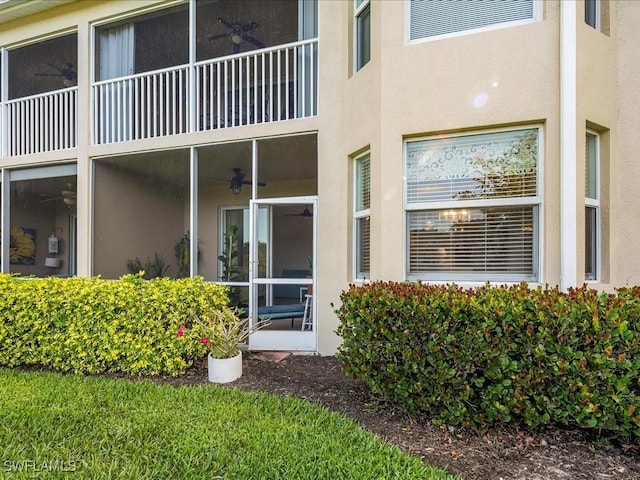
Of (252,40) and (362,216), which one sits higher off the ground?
(252,40)

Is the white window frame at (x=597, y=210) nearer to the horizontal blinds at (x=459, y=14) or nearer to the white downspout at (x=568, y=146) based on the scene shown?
the white downspout at (x=568, y=146)

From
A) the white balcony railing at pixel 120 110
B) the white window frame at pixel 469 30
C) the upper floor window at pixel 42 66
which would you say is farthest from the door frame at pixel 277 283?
the upper floor window at pixel 42 66

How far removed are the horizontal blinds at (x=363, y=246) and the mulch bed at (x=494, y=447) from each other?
1848mm

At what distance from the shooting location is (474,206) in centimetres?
471

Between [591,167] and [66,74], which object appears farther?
[66,74]

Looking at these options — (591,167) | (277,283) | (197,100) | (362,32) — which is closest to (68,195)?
(197,100)

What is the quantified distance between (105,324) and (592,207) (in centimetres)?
609

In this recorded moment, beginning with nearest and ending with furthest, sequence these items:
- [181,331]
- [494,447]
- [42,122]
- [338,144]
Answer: [494,447] → [181,331] → [338,144] → [42,122]

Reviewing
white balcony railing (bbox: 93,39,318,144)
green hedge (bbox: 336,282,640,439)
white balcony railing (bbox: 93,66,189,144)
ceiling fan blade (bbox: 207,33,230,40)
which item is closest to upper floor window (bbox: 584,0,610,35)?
green hedge (bbox: 336,282,640,439)

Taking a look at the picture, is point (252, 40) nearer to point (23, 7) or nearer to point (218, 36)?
point (218, 36)

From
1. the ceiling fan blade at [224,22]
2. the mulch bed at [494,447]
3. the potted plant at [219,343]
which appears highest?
the ceiling fan blade at [224,22]

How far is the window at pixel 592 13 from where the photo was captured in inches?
189

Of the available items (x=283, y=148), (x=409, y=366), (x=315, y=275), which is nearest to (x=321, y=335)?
(x=315, y=275)

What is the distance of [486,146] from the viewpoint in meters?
4.74
